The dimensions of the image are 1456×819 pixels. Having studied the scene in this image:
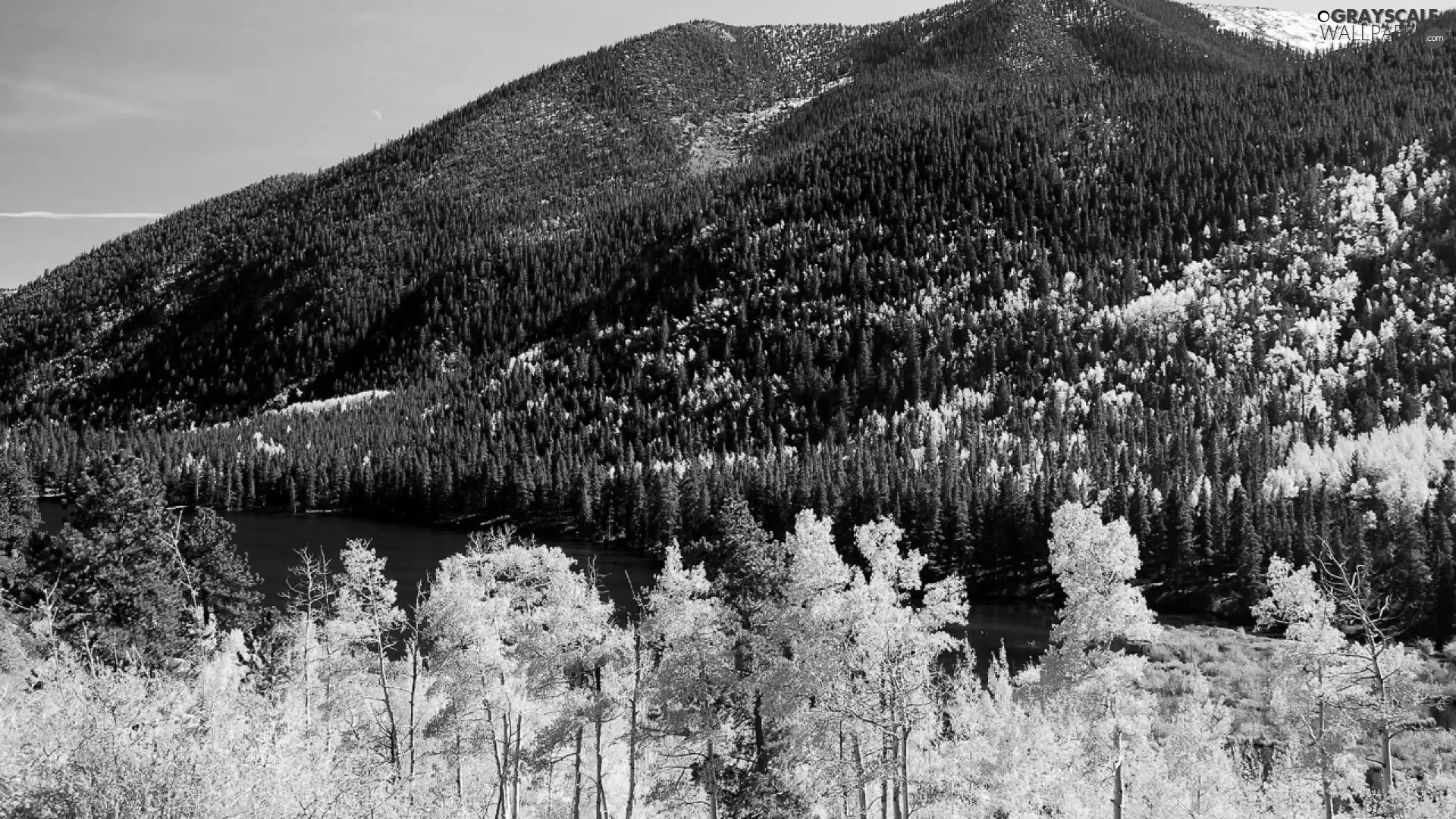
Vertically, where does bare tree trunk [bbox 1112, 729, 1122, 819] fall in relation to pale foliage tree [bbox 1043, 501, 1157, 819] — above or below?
below

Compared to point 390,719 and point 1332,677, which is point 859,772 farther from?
point 390,719

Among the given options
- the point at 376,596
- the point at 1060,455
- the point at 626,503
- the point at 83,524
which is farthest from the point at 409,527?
the point at 376,596

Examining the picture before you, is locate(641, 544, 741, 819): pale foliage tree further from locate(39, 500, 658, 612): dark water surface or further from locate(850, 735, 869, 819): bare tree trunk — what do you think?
locate(39, 500, 658, 612): dark water surface

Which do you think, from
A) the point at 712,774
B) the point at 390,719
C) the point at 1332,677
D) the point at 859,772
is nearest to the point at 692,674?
the point at 712,774

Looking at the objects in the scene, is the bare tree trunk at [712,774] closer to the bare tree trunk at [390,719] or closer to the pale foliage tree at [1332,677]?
the bare tree trunk at [390,719]

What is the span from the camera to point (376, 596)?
42688 millimetres

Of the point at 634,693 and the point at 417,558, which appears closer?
the point at 634,693

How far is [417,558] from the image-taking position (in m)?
141

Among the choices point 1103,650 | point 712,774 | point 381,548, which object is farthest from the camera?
point 381,548

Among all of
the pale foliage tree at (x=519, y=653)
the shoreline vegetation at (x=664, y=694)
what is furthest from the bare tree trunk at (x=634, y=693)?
the pale foliage tree at (x=519, y=653)

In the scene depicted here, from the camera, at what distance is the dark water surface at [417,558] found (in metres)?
98.4

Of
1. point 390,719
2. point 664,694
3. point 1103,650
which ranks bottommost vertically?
point 390,719

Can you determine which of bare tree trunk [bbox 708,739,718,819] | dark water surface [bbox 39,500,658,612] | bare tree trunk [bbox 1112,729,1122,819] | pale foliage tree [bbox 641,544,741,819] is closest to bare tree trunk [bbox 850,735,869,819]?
pale foliage tree [bbox 641,544,741,819]

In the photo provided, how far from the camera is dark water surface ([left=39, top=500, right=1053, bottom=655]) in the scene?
323ft
